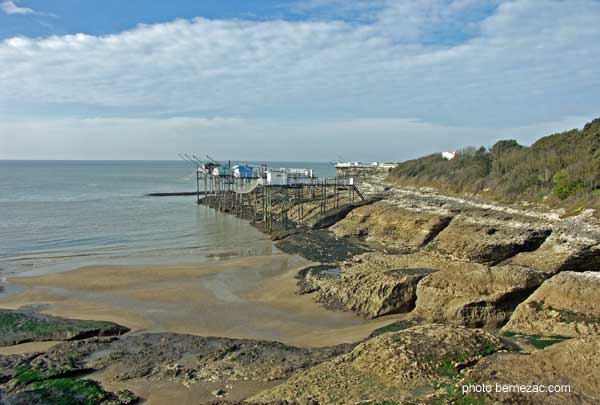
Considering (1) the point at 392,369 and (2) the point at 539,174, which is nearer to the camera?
(1) the point at 392,369

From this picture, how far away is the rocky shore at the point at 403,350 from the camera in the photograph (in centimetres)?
830

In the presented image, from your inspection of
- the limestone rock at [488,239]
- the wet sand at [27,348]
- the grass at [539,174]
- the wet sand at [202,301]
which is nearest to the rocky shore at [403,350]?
the wet sand at [27,348]

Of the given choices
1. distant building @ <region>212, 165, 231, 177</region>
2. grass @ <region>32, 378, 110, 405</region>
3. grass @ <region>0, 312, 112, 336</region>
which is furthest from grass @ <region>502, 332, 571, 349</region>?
distant building @ <region>212, 165, 231, 177</region>

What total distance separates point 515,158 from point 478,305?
1257 inches

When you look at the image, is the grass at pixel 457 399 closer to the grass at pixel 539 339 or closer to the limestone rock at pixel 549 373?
the limestone rock at pixel 549 373

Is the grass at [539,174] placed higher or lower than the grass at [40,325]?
higher

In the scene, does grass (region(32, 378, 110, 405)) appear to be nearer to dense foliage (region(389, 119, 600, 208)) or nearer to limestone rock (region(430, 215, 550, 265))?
limestone rock (region(430, 215, 550, 265))

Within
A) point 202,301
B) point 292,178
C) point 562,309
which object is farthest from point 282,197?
point 562,309

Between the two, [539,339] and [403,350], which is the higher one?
[403,350]

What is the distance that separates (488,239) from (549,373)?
1460 cm

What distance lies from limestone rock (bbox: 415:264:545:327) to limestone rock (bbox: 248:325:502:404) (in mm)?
3494

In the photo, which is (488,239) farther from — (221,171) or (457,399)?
(221,171)

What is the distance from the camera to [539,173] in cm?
3416

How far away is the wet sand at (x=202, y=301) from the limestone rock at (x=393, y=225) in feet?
23.1
